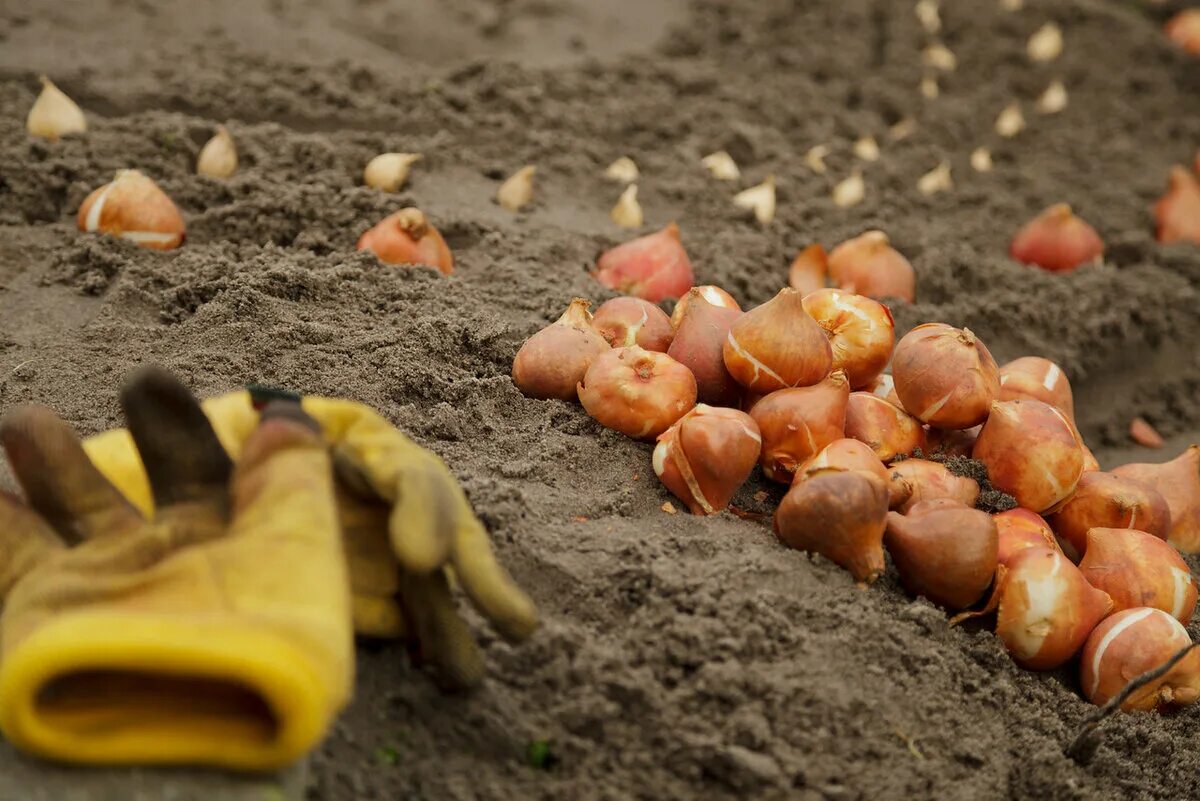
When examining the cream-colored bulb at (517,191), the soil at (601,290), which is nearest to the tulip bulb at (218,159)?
the soil at (601,290)

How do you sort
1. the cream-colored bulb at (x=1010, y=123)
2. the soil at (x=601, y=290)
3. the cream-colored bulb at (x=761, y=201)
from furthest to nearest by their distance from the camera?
1. the cream-colored bulb at (x=1010, y=123)
2. the cream-colored bulb at (x=761, y=201)
3. the soil at (x=601, y=290)

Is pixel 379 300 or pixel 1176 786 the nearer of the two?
pixel 1176 786

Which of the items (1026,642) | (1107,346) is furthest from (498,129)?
(1026,642)

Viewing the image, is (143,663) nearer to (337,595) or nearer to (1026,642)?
(337,595)

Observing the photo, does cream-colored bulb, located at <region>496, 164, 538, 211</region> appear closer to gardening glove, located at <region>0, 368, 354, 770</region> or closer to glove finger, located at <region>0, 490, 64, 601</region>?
gardening glove, located at <region>0, 368, 354, 770</region>

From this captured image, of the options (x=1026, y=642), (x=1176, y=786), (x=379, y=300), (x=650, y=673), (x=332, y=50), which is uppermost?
(x=332, y=50)

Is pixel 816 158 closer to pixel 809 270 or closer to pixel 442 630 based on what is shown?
pixel 809 270

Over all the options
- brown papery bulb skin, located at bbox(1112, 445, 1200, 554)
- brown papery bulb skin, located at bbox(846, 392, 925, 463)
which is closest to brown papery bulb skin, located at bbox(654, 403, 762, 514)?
brown papery bulb skin, located at bbox(846, 392, 925, 463)

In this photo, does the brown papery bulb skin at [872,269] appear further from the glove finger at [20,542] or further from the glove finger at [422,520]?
the glove finger at [20,542]
